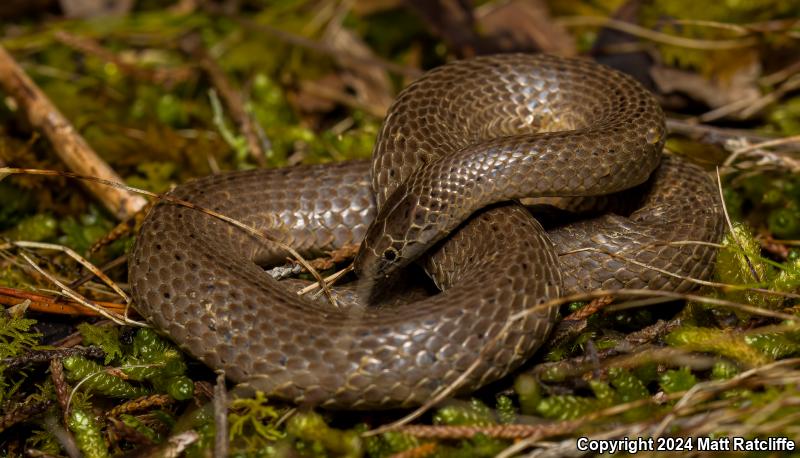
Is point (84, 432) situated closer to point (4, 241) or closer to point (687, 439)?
point (4, 241)

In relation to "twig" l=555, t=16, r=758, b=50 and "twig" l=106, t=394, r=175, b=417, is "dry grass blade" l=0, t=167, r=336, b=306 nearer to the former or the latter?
"twig" l=106, t=394, r=175, b=417

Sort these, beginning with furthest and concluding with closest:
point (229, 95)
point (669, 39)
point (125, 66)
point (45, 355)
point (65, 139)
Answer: point (125, 66) → point (229, 95) → point (669, 39) → point (65, 139) → point (45, 355)

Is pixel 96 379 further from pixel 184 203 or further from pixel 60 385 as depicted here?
pixel 184 203

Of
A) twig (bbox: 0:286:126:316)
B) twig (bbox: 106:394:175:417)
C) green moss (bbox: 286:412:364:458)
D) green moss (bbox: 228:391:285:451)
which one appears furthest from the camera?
twig (bbox: 0:286:126:316)

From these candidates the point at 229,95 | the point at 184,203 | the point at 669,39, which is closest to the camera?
the point at 184,203

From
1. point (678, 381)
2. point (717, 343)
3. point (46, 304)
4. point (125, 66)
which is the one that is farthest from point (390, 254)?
point (125, 66)

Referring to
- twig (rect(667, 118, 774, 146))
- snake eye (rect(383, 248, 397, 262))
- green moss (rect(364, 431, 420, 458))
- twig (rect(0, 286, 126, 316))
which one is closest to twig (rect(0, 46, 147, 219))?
twig (rect(0, 286, 126, 316))

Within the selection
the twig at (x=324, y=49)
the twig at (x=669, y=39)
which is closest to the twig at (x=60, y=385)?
the twig at (x=324, y=49)
